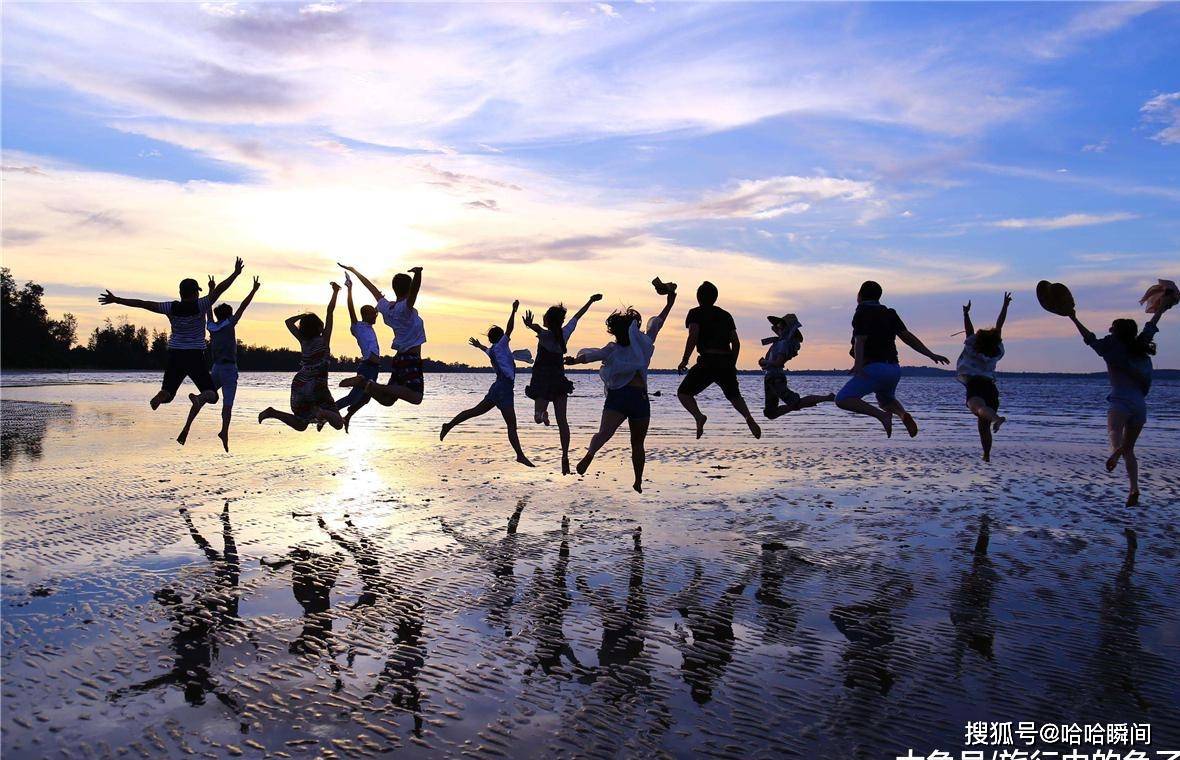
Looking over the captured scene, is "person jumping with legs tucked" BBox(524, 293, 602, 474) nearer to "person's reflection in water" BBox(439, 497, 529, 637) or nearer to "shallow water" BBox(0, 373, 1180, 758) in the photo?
"shallow water" BBox(0, 373, 1180, 758)

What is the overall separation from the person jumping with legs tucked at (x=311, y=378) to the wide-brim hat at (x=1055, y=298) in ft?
33.5

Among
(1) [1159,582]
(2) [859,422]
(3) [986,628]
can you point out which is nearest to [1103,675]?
(3) [986,628]

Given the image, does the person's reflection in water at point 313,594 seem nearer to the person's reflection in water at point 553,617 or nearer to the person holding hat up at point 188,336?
the person's reflection in water at point 553,617

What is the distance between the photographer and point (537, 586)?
7289mm

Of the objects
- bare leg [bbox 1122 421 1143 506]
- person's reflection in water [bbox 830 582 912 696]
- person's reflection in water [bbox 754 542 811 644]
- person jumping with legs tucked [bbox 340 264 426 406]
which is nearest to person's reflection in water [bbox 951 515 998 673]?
person's reflection in water [bbox 830 582 912 696]

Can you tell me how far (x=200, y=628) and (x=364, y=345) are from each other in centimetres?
772

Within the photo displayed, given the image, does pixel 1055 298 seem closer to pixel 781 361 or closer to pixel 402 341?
pixel 781 361

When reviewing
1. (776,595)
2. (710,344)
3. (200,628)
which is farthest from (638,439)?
Answer: (200,628)

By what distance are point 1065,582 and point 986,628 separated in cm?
194

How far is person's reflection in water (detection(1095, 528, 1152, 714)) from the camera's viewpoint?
5.03m

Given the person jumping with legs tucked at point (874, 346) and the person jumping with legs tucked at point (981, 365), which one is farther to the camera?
the person jumping with legs tucked at point (981, 365)

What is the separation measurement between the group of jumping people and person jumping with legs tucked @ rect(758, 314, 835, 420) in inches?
0.8

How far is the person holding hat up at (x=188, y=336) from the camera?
12.8 metres

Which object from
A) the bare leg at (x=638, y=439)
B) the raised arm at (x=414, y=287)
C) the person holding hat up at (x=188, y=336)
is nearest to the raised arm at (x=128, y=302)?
the person holding hat up at (x=188, y=336)
